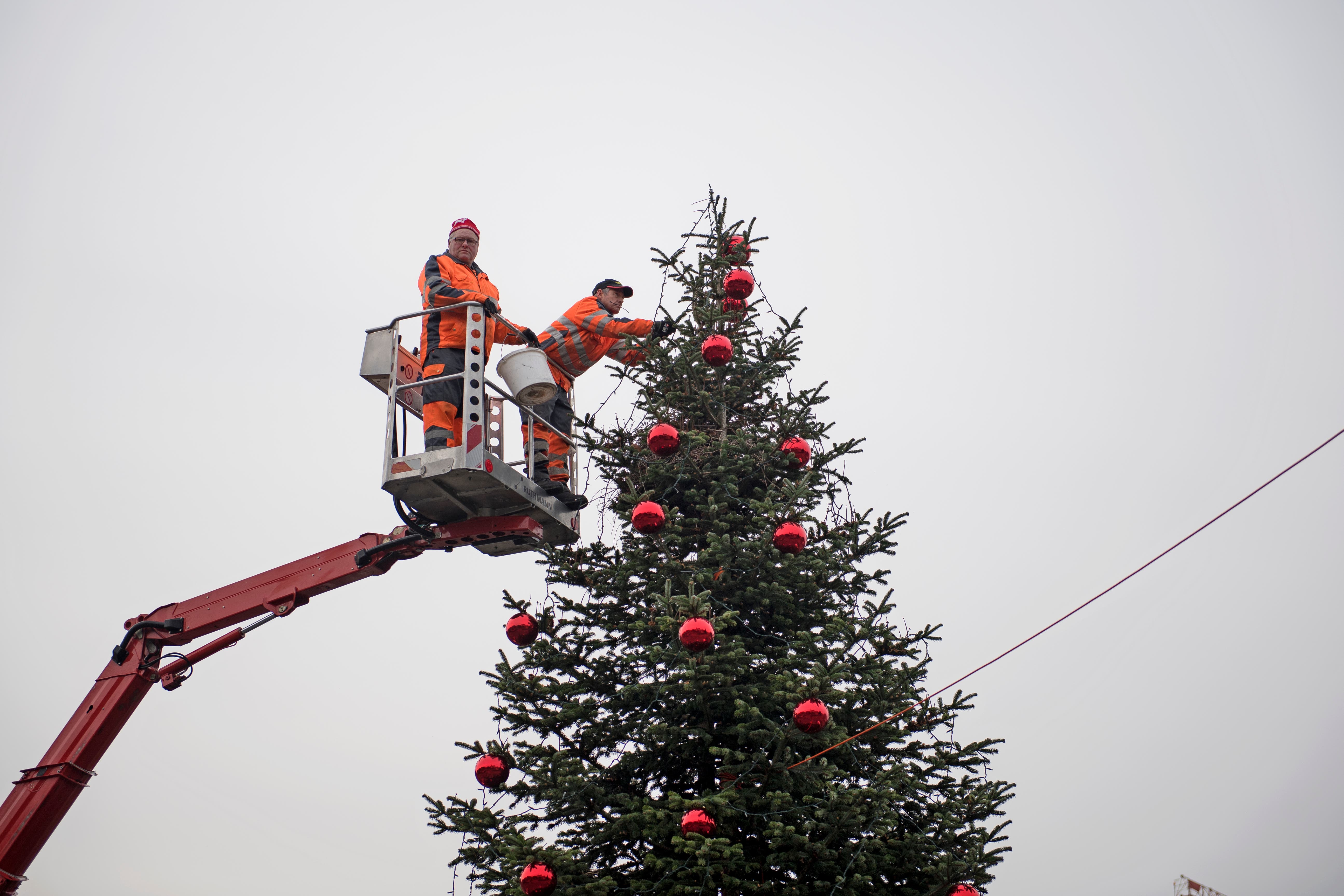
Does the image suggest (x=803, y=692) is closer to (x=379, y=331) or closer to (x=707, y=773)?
(x=707, y=773)

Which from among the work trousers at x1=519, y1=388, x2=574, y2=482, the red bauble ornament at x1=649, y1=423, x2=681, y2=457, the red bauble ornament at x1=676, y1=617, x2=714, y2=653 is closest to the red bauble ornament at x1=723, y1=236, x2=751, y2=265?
the work trousers at x1=519, y1=388, x2=574, y2=482

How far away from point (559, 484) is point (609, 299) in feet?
7.00

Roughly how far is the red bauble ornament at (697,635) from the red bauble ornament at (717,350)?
2523mm

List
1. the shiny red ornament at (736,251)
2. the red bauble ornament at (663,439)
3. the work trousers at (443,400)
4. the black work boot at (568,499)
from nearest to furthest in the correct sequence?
the work trousers at (443,400) < the red bauble ornament at (663,439) < the black work boot at (568,499) < the shiny red ornament at (736,251)

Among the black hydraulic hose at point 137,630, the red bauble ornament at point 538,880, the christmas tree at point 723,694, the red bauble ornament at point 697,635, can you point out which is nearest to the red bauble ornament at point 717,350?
the christmas tree at point 723,694

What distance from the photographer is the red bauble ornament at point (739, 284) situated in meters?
8.90

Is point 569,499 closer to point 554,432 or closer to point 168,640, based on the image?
point 554,432

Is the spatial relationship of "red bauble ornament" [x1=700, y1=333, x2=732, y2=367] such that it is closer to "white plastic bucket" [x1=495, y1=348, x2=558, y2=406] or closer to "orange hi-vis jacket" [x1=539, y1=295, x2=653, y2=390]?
"orange hi-vis jacket" [x1=539, y1=295, x2=653, y2=390]

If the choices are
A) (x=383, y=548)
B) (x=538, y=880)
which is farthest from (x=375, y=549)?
(x=538, y=880)

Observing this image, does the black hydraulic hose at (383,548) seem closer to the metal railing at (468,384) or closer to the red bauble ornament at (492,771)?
the metal railing at (468,384)

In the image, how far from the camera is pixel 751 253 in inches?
387

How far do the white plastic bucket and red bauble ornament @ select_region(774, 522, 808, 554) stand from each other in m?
2.31

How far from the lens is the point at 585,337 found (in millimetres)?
9250

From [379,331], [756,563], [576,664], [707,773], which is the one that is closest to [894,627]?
[756,563]
